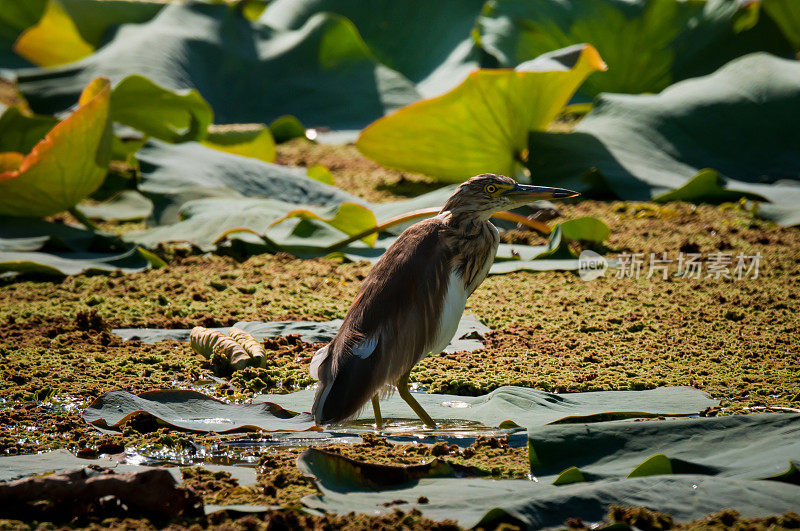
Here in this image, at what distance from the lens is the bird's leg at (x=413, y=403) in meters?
2.69

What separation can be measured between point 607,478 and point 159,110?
4393mm

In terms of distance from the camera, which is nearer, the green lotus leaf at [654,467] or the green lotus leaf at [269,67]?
the green lotus leaf at [654,467]

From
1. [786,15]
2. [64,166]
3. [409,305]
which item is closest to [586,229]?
[409,305]

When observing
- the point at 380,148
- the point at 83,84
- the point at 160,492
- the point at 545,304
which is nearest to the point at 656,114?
the point at 380,148

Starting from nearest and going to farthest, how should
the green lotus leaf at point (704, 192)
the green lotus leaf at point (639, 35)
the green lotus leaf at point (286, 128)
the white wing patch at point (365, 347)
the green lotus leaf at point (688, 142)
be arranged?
the white wing patch at point (365, 347) → the green lotus leaf at point (704, 192) → the green lotus leaf at point (688, 142) → the green lotus leaf at point (639, 35) → the green lotus leaf at point (286, 128)

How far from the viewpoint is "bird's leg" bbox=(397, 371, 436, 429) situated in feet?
8.82

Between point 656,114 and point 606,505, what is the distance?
164 inches

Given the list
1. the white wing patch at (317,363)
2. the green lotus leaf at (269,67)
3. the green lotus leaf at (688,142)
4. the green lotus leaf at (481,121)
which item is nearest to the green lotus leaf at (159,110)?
the green lotus leaf at (269,67)

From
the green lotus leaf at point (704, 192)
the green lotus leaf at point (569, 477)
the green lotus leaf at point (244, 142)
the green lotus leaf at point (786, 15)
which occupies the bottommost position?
the green lotus leaf at point (569, 477)

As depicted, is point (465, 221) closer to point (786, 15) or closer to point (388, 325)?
point (388, 325)

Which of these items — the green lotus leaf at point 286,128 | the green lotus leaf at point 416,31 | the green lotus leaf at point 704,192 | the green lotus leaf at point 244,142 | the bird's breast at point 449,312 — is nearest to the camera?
the bird's breast at point 449,312

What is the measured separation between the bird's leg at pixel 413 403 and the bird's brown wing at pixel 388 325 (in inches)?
1.8

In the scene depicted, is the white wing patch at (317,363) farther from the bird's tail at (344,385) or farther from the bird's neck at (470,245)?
the bird's neck at (470,245)

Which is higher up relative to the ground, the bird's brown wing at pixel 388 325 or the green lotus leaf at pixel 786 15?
the green lotus leaf at pixel 786 15
